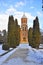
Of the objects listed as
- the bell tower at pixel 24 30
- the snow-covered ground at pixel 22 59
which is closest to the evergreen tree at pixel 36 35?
the snow-covered ground at pixel 22 59

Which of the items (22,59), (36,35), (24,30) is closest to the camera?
(22,59)

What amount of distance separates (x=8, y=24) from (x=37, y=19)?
5.31 m

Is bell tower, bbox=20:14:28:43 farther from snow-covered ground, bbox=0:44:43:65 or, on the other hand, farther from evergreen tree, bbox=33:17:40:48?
snow-covered ground, bbox=0:44:43:65

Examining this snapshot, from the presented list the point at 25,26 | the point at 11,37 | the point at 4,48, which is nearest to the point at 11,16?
the point at 11,37

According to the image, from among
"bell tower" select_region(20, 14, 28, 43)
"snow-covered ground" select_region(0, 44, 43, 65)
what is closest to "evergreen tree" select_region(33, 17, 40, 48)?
"snow-covered ground" select_region(0, 44, 43, 65)

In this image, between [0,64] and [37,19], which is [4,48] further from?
[0,64]

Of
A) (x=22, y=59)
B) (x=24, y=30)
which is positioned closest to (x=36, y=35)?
(x=22, y=59)

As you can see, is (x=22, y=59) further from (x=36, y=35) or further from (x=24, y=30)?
(x=24, y=30)

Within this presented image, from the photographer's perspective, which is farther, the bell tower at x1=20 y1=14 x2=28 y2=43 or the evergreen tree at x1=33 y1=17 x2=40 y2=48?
the bell tower at x1=20 y1=14 x2=28 y2=43

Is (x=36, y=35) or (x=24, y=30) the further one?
(x=24, y=30)

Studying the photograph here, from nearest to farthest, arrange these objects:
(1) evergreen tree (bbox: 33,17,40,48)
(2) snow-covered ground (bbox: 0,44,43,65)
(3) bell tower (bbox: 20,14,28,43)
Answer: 1. (2) snow-covered ground (bbox: 0,44,43,65)
2. (1) evergreen tree (bbox: 33,17,40,48)
3. (3) bell tower (bbox: 20,14,28,43)

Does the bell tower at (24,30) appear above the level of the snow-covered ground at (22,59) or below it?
above

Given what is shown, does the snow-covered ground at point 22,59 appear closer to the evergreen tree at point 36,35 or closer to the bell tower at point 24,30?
the evergreen tree at point 36,35

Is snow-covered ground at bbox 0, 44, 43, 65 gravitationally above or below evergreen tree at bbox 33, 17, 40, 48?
below
